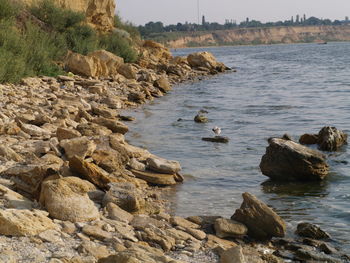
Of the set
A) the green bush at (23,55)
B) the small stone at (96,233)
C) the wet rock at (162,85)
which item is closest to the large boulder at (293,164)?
the small stone at (96,233)

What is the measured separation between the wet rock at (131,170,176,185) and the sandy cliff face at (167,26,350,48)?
12951 centimetres

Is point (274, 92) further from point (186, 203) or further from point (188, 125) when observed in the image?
point (186, 203)

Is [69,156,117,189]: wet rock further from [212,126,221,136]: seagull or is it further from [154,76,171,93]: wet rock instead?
[154,76,171,93]: wet rock

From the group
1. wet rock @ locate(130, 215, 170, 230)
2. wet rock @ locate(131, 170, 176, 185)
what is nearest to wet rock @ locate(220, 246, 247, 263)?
wet rock @ locate(130, 215, 170, 230)

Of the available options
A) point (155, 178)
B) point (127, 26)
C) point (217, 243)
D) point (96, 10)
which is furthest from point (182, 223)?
point (127, 26)

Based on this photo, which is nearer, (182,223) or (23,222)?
(23,222)

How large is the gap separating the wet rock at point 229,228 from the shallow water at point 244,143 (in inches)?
29.7

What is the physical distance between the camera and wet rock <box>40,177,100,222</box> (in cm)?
492

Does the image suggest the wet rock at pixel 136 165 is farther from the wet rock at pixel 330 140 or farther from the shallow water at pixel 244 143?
the wet rock at pixel 330 140

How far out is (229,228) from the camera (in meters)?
5.38

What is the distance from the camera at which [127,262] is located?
3.61 m

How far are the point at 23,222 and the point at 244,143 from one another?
7093 mm

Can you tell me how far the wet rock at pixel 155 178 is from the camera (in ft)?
24.5

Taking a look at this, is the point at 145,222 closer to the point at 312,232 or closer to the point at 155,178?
the point at 312,232
